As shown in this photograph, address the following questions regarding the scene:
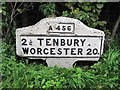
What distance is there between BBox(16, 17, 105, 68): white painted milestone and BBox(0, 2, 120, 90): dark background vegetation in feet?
0.40

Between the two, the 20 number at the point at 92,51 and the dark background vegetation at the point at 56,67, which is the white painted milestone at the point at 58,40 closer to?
the 20 number at the point at 92,51

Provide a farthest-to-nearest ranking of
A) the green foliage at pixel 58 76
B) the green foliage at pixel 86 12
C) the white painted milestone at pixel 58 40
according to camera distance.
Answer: the green foliage at pixel 86 12
the white painted milestone at pixel 58 40
the green foliage at pixel 58 76

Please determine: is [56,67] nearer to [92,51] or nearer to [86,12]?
[92,51]

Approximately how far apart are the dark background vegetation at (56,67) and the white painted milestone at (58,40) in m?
0.12

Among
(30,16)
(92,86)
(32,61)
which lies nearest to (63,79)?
(92,86)

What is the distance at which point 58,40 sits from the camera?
10.6 feet

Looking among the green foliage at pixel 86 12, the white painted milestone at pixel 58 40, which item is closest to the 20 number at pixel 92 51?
the white painted milestone at pixel 58 40

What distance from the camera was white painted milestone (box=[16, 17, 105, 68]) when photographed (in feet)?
10.5

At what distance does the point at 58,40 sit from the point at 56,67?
0.91ft

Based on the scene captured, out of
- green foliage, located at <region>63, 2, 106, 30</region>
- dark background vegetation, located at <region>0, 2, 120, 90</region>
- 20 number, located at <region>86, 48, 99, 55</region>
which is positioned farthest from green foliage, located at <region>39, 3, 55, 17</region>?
20 number, located at <region>86, 48, 99, 55</region>

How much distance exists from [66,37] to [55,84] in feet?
1.56

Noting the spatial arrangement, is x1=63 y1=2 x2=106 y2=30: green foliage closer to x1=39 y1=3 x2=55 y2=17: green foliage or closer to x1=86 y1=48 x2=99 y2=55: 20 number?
x1=39 y1=3 x2=55 y2=17: green foliage

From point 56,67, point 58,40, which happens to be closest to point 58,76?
point 56,67

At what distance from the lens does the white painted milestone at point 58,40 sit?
3.21 m
